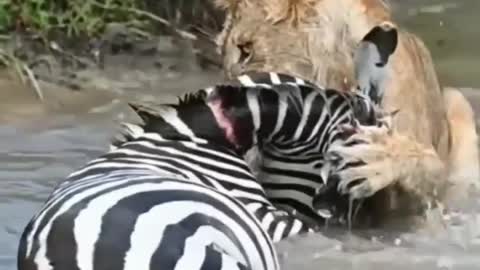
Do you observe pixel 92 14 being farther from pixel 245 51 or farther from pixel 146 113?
pixel 146 113

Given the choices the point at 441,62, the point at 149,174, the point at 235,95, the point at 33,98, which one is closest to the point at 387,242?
the point at 235,95

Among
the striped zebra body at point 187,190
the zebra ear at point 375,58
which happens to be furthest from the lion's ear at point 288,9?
the striped zebra body at point 187,190

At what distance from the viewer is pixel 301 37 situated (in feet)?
15.0

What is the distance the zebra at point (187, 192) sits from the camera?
9.07 ft

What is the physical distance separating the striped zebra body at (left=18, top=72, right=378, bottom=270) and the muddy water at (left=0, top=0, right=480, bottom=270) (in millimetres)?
178

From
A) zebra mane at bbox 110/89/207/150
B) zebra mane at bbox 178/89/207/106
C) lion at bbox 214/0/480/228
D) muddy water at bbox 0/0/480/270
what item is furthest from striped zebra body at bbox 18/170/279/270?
lion at bbox 214/0/480/228

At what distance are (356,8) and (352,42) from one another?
0.48ft

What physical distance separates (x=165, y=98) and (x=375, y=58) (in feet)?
7.02

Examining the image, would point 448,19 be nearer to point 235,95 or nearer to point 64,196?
point 235,95

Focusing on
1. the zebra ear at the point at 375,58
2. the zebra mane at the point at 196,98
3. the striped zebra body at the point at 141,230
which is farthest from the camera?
the zebra ear at the point at 375,58

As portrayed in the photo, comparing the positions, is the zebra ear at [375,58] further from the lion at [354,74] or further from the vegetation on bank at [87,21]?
the vegetation on bank at [87,21]

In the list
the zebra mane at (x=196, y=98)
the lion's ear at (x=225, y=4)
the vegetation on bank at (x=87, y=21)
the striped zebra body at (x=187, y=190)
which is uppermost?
the lion's ear at (x=225, y=4)

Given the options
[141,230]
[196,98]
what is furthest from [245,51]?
[141,230]

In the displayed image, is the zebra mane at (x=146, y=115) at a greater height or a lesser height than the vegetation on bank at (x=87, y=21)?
greater
